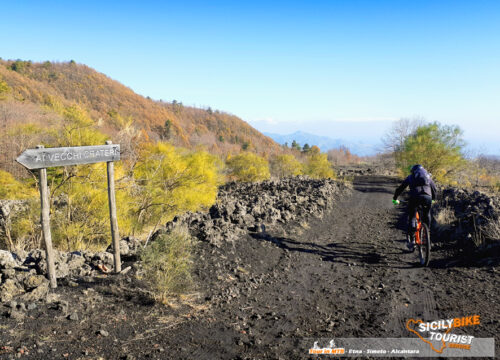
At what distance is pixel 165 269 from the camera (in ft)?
14.4

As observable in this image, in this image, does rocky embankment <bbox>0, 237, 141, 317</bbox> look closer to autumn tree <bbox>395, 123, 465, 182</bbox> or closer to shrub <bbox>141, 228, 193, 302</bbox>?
shrub <bbox>141, 228, 193, 302</bbox>

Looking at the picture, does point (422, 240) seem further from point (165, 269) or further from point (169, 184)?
point (169, 184)

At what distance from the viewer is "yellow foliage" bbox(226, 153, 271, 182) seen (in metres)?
28.5

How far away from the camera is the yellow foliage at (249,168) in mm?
28484

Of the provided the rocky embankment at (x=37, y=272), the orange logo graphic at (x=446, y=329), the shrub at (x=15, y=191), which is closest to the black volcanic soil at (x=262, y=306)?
the orange logo graphic at (x=446, y=329)

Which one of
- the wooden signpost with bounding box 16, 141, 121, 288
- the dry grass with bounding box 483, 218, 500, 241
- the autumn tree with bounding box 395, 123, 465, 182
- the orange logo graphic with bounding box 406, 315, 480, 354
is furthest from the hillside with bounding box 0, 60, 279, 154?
the orange logo graphic with bounding box 406, 315, 480, 354

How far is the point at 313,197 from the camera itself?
40.5ft

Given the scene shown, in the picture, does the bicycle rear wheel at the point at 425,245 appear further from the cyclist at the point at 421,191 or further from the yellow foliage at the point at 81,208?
the yellow foliage at the point at 81,208

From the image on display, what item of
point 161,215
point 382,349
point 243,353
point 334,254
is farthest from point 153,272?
point 161,215

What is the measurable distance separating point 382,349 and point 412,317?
973mm

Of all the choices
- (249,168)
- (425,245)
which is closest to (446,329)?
(425,245)

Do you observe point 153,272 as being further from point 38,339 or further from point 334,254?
point 334,254

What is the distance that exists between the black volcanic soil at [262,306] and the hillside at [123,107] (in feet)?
188

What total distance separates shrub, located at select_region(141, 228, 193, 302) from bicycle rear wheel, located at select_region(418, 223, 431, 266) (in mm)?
4208
